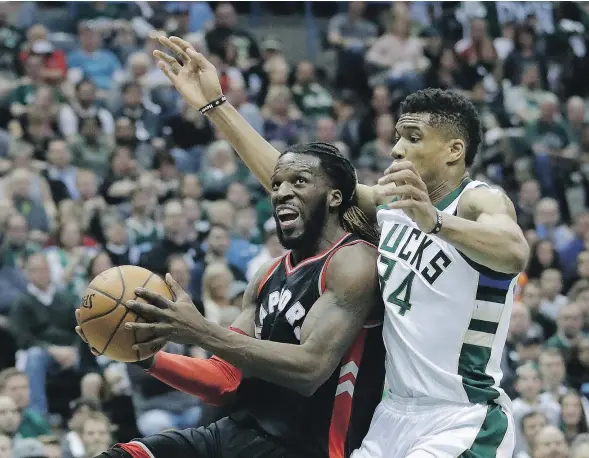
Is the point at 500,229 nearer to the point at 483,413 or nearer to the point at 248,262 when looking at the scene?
the point at 483,413

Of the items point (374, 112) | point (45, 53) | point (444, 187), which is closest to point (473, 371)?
point (444, 187)

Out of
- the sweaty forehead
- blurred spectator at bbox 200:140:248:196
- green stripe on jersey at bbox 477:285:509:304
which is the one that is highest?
→ the sweaty forehead

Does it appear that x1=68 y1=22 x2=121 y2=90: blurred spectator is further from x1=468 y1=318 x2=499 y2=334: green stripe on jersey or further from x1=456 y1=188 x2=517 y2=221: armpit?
x1=468 y1=318 x2=499 y2=334: green stripe on jersey

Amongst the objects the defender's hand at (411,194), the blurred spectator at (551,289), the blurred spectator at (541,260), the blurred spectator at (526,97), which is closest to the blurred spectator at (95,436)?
the defender's hand at (411,194)

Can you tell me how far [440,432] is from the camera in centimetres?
523

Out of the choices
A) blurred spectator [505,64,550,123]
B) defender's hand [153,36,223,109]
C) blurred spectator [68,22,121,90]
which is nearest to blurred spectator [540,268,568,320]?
blurred spectator [505,64,550,123]

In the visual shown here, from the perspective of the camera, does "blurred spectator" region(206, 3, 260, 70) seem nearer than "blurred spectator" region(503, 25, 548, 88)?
Yes

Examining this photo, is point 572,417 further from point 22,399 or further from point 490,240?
point 490,240

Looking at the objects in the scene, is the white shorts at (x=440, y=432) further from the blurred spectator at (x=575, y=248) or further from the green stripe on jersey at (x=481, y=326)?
the blurred spectator at (x=575, y=248)

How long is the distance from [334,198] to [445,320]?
808 millimetres

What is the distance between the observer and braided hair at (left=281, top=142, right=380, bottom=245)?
5609 mm

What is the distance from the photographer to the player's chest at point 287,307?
5434 millimetres

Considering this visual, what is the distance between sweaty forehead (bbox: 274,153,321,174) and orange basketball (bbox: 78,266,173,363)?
2.94ft

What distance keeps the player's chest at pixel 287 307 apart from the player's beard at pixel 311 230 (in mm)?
150
